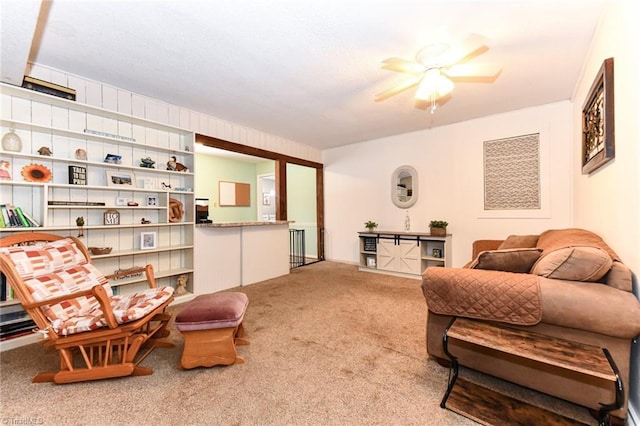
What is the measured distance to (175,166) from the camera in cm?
333

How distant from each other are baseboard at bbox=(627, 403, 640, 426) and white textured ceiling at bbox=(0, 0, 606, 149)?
2.44 metres

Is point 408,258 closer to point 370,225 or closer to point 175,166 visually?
point 370,225

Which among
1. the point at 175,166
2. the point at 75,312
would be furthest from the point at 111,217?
the point at 75,312

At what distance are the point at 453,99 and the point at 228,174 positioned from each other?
501 cm

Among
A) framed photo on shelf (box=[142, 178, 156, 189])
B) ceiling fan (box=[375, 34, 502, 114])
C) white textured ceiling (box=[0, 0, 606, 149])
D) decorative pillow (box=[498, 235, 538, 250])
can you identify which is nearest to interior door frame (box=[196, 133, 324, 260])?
white textured ceiling (box=[0, 0, 606, 149])

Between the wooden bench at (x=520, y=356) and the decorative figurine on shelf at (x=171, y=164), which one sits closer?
the wooden bench at (x=520, y=356)

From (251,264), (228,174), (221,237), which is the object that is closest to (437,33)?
(221,237)

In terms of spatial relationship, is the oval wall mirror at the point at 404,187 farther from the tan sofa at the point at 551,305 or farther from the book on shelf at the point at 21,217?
the book on shelf at the point at 21,217

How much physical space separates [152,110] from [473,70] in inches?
143

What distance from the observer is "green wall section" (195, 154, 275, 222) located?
593cm

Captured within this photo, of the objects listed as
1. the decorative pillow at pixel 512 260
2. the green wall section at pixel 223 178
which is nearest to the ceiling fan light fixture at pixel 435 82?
the decorative pillow at pixel 512 260

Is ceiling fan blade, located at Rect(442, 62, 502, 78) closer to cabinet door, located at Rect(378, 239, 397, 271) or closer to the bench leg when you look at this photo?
cabinet door, located at Rect(378, 239, 397, 271)

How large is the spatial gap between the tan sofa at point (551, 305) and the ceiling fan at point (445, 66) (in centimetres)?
160

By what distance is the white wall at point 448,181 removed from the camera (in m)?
3.51
